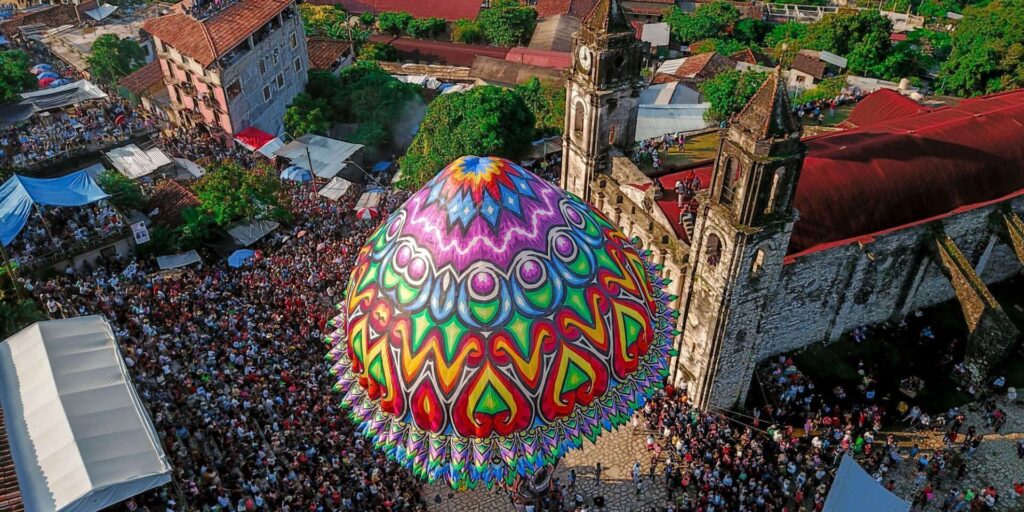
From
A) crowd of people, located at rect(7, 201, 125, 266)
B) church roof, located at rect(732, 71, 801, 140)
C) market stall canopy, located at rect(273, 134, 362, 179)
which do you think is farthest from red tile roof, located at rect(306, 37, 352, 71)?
church roof, located at rect(732, 71, 801, 140)

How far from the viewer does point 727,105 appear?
42062 millimetres

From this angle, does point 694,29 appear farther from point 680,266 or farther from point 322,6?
point 680,266

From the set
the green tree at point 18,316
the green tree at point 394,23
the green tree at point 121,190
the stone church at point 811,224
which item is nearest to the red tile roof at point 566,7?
the green tree at point 394,23

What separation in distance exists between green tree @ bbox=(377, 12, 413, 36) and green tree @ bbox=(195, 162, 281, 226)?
34.0 meters

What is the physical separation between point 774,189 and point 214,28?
33000mm

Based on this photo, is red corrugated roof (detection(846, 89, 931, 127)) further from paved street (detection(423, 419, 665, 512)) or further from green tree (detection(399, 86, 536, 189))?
paved street (detection(423, 419, 665, 512))

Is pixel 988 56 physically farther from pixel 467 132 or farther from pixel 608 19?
pixel 467 132

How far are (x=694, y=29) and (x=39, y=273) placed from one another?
173 ft

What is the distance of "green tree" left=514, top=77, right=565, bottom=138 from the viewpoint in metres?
42.5

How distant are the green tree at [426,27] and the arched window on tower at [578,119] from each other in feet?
127

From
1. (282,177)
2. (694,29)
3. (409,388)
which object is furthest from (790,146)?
(694,29)

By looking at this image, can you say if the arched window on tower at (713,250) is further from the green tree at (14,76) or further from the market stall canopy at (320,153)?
the green tree at (14,76)

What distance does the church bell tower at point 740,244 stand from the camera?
2109 cm

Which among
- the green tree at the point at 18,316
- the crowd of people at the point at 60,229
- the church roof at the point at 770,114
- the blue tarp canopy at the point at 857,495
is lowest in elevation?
the blue tarp canopy at the point at 857,495
